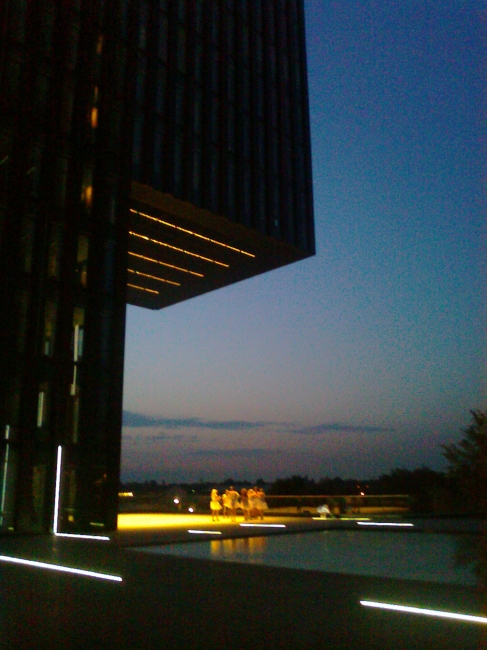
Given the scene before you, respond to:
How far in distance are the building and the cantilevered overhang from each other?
13 cm

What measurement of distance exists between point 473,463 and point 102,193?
18918mm

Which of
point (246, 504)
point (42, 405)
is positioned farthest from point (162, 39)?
point (246, 504)

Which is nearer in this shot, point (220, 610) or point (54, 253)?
point (220, 610)

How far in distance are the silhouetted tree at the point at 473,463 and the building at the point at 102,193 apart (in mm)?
14997

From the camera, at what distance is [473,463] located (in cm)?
696

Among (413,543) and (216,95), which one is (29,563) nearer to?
(413,543)

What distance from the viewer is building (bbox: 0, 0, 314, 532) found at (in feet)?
65.0

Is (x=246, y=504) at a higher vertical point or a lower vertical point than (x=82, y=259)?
lower

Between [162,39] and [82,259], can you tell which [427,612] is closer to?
[82,259]

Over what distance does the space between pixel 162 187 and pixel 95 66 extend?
→ 5.35 metres

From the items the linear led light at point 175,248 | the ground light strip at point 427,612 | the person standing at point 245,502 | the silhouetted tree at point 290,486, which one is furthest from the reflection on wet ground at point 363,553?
the silhouetted tree at point 290,486

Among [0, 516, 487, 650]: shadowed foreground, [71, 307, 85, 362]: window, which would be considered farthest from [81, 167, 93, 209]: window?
[0, 516, 487, 650]: shadowed foreground

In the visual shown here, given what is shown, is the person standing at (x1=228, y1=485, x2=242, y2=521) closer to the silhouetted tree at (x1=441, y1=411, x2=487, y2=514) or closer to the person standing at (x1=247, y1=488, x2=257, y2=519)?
the person standing at (x1=247, y1=488, x2=257, y2=519)

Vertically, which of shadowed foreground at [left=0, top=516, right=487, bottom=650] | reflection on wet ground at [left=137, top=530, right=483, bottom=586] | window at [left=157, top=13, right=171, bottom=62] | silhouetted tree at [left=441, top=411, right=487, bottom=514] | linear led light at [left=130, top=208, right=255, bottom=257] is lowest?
reflection on wet ground at [left=137, top=530, right=483, bottom=586]
